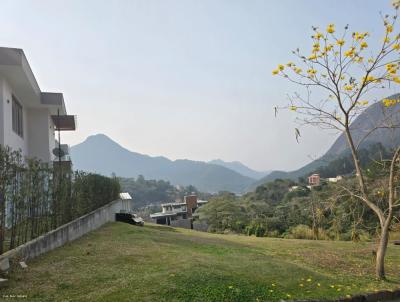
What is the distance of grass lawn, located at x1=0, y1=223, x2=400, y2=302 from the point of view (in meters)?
5.74

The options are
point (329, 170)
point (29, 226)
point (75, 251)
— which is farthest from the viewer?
point (329, 170)

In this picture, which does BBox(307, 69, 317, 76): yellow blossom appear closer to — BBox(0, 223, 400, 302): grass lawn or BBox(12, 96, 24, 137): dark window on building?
BBox(0, 223, 400, 302): grass lawn

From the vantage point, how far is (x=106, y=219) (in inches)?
643

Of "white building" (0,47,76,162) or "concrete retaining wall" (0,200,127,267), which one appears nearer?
"concrete retaining wall" (0,200,127,267)

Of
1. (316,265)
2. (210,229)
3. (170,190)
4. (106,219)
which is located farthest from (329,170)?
(170,190)

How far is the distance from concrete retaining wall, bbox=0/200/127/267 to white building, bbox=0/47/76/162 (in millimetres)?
3999

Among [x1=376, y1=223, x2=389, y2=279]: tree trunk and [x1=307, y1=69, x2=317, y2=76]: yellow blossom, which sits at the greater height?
[x1=307, y1=69, x2=317, y2=76]: yellow blossom

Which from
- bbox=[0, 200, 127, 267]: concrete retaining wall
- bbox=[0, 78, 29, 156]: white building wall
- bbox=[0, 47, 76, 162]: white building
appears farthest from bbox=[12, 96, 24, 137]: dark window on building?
bbox=[0, 200, 127, 267]: concrete retaining wall

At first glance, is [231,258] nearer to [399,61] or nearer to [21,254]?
[21,254]

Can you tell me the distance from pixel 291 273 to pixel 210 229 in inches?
790

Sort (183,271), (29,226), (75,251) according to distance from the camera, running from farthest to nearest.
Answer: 1. (29,226)
2. (75,251)
3. (183,271)

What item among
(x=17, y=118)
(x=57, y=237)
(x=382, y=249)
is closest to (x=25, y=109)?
(x=17, y=118)

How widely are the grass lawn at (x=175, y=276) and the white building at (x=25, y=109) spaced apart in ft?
24.0

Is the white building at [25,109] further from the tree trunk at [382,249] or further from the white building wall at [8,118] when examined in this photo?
the tree trunk at [382,249]
